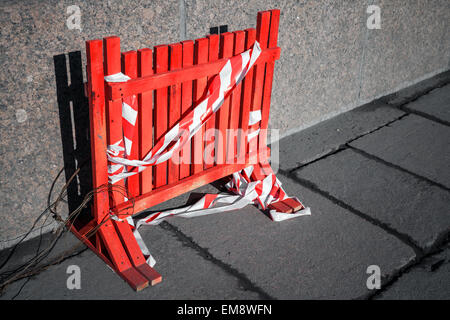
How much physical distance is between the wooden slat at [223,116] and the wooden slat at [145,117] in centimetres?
59

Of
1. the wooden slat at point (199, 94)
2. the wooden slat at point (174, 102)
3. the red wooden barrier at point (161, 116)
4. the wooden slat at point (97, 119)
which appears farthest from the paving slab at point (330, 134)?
the wooden slat at point (97, 119)

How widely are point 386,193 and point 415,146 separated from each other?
1.07 meters

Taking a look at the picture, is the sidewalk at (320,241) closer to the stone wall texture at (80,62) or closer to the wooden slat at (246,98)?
the stone wall texture at (80,62)

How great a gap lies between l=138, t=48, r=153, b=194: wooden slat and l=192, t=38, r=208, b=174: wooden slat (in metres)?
0.36

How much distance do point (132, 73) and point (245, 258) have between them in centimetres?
147

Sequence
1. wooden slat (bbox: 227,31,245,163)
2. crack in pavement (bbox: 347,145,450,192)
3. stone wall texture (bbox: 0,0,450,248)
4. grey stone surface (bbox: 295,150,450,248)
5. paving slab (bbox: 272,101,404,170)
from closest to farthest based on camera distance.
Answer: stone wall texture (bbox: 0,0,450,248)
wooden slat (bbox: 227,31,245,163)
grey stone surface (bbox: 295,150,450,248)
crack in pavement (bbox: 347,145,450,192)
paving slab (bbox: 272,101,404,170)

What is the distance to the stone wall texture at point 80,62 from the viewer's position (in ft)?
9.96

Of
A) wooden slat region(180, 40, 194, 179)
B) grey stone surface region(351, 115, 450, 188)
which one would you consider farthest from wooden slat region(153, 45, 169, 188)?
grey stone surface region(351, 115, 450, 188)

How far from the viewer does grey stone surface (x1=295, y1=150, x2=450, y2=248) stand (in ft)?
12.7

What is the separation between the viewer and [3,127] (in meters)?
3.09

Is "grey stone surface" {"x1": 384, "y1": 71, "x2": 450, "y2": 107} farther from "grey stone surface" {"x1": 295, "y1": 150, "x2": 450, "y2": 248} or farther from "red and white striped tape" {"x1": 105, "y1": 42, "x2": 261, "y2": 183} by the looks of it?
"red and white striped tape" {"x1": 105, "y1": 42, "x2": 261, "y2": 183}

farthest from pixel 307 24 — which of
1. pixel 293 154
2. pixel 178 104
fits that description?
pixel 178 104

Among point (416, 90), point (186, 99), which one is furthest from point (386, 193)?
point (416, 90)
